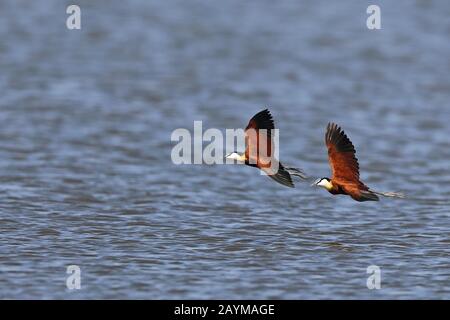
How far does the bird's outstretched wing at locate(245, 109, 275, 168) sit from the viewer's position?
11648 millimetres

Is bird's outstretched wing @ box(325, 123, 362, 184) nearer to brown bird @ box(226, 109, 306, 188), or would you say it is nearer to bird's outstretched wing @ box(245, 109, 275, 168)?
brown bird @ box(226, 109, 306, 188)

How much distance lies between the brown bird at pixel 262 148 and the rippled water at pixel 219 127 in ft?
2.72

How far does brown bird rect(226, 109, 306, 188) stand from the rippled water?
2.72 ft

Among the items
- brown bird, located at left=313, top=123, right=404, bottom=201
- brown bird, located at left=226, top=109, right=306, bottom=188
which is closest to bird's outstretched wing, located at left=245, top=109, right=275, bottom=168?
brown bird, located at left=226, top=109, right=306, bottom=188

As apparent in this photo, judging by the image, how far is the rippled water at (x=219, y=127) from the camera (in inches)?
451

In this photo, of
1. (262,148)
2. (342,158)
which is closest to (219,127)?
(262,148)

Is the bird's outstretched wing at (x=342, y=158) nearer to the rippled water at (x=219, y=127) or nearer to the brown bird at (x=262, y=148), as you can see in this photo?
the brown bird at (x=262, y=148)

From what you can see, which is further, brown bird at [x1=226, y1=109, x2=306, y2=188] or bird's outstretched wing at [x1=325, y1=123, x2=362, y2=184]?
brown bird at [x1=226, y1=109, x2=306, y2=188]

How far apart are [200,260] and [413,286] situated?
206 cm

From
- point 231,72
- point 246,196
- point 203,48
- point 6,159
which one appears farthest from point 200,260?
point 203,48

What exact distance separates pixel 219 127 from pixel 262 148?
6.70 metres

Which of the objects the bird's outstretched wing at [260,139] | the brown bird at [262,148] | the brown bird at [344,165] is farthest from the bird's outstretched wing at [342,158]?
the bird's outstretched wing at [260,139]

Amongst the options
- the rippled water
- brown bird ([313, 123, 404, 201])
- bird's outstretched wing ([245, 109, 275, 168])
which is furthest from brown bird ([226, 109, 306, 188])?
the rippled water
